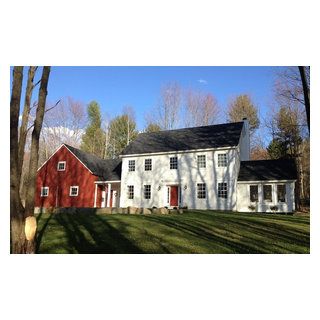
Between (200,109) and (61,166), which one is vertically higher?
(200,109)

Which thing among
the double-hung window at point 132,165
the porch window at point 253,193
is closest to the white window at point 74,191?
the double-hung window at point 132,165

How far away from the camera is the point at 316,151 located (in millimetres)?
6961

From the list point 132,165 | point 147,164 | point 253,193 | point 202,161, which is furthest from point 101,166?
point 253,193

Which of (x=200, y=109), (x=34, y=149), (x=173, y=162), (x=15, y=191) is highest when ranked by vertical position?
(x=200, y=109)

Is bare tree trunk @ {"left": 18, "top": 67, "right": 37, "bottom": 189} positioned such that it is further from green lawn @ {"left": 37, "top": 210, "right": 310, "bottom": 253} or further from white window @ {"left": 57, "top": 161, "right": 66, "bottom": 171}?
white window @ {"left": 57, "top": 161, "right": 66, "bottom": 171}

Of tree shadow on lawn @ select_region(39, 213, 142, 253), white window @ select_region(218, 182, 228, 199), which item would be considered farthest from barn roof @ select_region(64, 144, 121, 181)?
tree shadow on lawn @ select_region(39, 213, 142, 253)

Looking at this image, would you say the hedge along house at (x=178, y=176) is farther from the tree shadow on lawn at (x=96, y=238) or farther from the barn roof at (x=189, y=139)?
the tree shadow on lawn at (x=96, y=238)

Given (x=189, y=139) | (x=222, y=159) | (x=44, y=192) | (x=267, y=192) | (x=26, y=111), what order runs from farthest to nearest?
1. (x=44, y=192)
2. (x=189, y=139)
3. (x=222, y=159)
4. (x=267, y=192)
5. (x=26, y=111)

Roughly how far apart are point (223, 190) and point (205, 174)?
3.79ft

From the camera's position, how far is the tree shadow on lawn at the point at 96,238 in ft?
20.7

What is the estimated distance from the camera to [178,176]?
51.7ft

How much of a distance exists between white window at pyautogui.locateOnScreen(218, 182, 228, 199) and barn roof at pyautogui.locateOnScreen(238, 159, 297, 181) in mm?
769

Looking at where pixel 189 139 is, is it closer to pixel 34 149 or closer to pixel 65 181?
pixel 65 181
